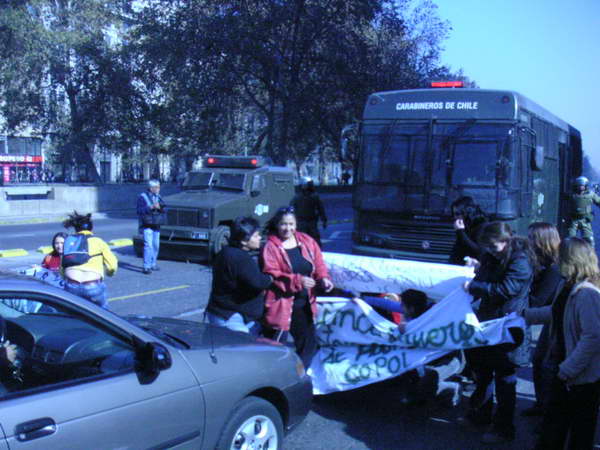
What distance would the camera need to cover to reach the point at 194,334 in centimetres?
387

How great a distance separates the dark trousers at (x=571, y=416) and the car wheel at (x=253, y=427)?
1613 millimetres

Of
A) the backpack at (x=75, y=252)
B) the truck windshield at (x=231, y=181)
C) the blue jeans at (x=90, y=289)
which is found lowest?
the blue jeans at (x=90, y=289)

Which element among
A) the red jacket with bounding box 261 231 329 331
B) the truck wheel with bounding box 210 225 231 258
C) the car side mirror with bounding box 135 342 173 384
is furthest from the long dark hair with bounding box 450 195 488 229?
the truck wheel with bounding box 210 225 231 258

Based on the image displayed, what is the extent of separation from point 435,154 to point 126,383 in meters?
7.00

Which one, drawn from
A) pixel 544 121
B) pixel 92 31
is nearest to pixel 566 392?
pixel 544 121

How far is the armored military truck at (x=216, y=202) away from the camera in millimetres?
13094

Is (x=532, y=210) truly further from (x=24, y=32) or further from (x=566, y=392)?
(x=24, y=32)

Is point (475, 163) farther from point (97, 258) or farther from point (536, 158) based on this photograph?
point (97, 258)

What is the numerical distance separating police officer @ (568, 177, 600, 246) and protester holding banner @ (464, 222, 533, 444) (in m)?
Result: 7.29

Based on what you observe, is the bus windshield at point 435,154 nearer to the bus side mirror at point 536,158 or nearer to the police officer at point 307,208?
the bus side mirror at point 536,158

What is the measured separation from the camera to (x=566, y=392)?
3572 mm

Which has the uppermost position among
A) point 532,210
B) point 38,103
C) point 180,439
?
point 38,103

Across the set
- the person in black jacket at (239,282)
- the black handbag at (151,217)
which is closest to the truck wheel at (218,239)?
the black handbag at (151,217)

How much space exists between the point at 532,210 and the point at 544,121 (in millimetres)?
2105
